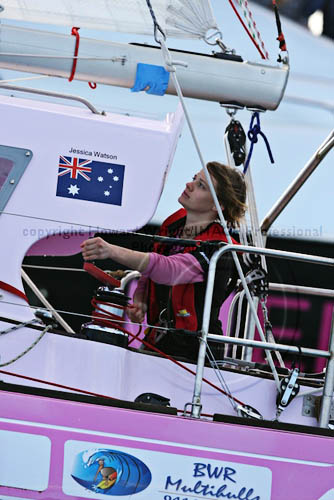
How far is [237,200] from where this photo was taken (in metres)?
2.89

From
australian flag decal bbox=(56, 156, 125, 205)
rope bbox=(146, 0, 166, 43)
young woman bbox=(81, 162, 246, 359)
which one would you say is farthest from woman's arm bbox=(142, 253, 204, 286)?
rope bbox=(146, 0, 166, 43)

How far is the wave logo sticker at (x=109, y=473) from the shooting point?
91.0 inches

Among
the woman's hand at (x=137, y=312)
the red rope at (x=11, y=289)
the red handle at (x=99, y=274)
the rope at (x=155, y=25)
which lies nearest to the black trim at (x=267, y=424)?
the woman's hand at (x=137, y=312)

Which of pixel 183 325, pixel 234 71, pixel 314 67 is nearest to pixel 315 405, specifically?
pixel 183 325

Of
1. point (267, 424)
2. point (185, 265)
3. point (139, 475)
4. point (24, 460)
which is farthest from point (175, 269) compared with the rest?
point (24, 460)

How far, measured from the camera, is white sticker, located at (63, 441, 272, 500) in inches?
91.1

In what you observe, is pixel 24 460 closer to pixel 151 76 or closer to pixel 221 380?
pixel 221 380

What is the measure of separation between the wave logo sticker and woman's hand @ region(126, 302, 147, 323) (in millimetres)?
557

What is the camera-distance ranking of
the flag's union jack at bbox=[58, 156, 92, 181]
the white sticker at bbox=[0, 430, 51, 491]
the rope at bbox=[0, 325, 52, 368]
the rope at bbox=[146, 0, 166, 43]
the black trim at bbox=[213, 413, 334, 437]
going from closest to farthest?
the white sticker at bbox=[0, 430, 51, 491] < the black trim at bbox=[213, 413, 334, 437] < the rope at bbox=[0, 325, 52, 368] < the flag's union jack at bbox=[58, 156, 92, 181] < the rope at bbox=[146, 0, 166, 43]

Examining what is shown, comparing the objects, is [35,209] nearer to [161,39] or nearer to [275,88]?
[161,39]

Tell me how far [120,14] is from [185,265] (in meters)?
1.12

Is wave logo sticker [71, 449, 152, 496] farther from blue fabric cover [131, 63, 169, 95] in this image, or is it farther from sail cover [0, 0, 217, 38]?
sail cover [0, 0, 217, 38]

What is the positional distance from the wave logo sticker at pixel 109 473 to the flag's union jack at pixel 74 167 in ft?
3.13

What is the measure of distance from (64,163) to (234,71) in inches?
30.4
